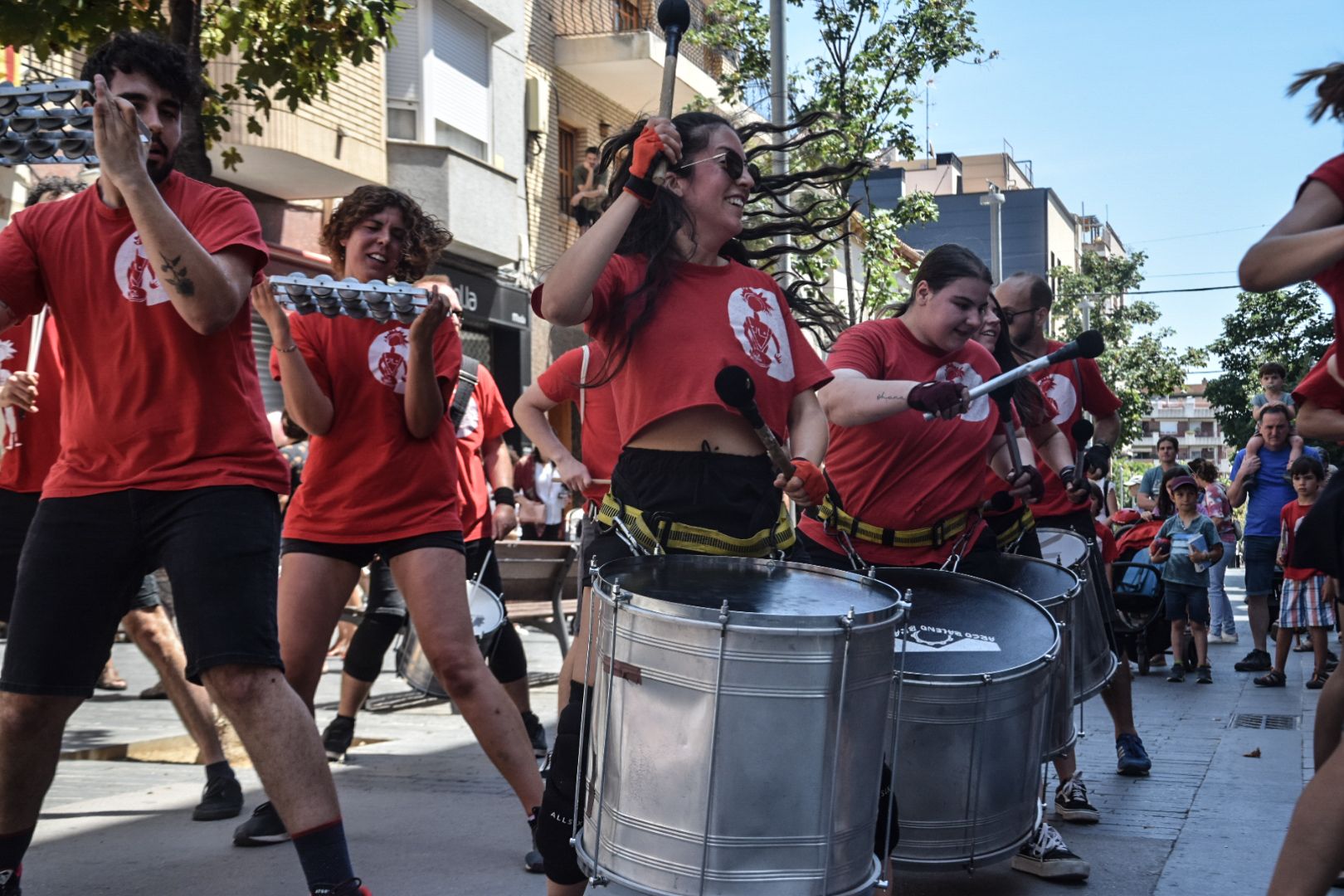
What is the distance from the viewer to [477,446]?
665 cm

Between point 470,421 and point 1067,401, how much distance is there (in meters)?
2.56

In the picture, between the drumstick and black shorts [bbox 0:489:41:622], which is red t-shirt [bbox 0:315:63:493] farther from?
the drumstick

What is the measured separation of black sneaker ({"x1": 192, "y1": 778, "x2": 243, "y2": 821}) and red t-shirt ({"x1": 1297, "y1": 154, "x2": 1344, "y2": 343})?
386cm

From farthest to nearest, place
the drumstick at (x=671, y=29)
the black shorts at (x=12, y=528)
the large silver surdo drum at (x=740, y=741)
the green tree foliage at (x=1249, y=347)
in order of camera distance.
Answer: the green tree foliage at (x=1249, y=347)
the black shorts at (x=12, y=528)
the drumstick at (x=671, y=29)
the large silver surdo drum at (x=740, y=741)

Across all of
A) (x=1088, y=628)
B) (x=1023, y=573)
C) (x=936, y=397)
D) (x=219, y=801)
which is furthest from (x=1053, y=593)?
(x=219, y=801)

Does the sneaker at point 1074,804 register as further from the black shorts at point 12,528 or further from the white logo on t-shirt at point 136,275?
the black shorts at point 12,528

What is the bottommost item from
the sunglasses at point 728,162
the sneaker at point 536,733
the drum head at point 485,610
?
the sneaker at point 536,733

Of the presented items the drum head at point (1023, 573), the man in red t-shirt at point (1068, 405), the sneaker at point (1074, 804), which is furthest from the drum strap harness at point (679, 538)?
the man in red t-shirt at point (1068, 405)

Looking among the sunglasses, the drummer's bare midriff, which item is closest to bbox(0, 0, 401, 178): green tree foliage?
the sunglasses

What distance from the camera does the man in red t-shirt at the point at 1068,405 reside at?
6273mm

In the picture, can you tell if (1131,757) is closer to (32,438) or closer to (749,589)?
(749,589)

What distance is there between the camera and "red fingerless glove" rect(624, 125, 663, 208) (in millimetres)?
3264

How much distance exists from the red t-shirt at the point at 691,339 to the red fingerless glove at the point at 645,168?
0.67ft

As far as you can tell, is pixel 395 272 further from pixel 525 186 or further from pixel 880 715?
pixel 525 186
